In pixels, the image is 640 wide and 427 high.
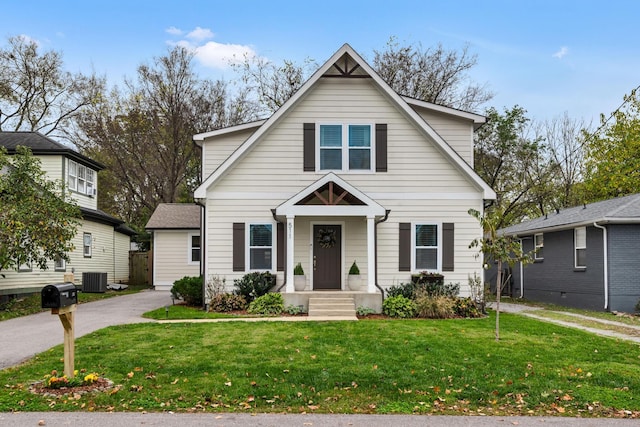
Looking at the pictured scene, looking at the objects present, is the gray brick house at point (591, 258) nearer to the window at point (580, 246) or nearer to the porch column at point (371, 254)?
the window at point (580, 246)

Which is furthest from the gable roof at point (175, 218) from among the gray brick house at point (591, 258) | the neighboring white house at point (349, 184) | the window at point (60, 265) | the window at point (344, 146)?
the gray brick house at point (591, 258)

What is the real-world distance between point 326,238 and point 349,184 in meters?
1.85

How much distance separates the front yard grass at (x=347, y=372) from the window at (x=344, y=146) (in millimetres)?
6156

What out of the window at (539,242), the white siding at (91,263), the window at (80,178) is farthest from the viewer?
the window at (80,178)

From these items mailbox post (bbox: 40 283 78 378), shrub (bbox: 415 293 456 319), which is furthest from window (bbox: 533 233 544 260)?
mailbox post (bbox: 40 283 78 378)

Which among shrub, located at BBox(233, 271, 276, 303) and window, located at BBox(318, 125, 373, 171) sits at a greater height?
window, located at BBox(318, 125, 373, 171)

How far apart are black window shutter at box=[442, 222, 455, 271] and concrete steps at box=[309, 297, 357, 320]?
10.5ft

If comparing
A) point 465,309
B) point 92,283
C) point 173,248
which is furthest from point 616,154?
point 92,283

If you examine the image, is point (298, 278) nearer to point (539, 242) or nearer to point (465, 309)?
point (465, 309)

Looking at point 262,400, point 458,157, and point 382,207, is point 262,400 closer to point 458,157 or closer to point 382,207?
point 382,207

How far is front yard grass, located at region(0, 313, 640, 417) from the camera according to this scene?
6.66 meters

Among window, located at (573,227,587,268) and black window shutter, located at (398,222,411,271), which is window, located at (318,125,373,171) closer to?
black window shutter, located at (398,222,411,271)

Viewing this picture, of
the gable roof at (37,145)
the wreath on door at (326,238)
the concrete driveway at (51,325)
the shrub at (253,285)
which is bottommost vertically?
the concrete driveway at (51,325)

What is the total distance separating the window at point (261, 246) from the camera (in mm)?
16266
